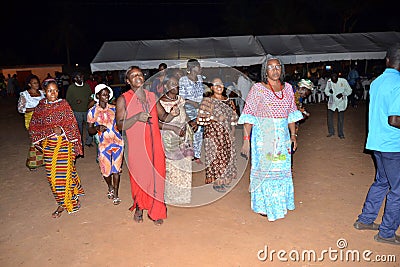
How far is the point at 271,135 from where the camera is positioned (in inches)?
164

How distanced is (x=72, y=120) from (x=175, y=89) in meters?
1.38

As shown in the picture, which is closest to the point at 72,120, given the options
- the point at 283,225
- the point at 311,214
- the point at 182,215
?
the point at 182,215

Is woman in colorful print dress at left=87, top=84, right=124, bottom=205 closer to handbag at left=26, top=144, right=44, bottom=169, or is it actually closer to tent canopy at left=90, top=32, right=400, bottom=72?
handbag at left=26, top=144, right=44, bottom=169

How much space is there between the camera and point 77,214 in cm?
486

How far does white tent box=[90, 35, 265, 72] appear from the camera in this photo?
12859 mm

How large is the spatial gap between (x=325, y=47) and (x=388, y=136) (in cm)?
1149

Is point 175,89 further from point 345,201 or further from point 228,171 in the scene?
point 345,201

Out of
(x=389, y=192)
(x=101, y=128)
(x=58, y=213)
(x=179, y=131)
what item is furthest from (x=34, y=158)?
(x=389, y=192)

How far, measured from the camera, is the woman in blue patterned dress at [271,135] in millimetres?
4105

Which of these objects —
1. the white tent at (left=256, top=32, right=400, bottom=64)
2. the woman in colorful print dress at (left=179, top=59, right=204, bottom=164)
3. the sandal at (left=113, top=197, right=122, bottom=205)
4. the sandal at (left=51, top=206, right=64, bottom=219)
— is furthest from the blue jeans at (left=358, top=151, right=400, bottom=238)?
the white tent at (left=256, top=32, right=400, bottom=64)

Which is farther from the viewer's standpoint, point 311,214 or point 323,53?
point 323,53

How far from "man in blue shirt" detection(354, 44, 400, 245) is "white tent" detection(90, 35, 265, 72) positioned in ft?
28.5

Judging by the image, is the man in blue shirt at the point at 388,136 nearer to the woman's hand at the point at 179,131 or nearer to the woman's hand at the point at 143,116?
the woman's hand at the point at 179,131

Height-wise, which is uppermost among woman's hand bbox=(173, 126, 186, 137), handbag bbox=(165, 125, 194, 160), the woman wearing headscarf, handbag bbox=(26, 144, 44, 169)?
the woman wearing headscarf
